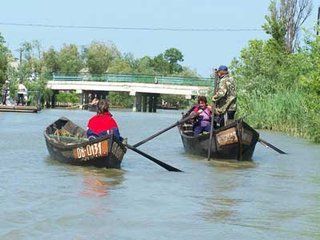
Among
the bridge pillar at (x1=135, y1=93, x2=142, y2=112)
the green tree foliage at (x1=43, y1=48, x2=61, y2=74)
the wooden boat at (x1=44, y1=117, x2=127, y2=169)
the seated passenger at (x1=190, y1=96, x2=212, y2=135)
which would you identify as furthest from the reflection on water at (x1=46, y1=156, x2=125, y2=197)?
the green tree foliage at (x1=43, y1=48, x2=61, y2=74)

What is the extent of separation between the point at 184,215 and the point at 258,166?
291 inches

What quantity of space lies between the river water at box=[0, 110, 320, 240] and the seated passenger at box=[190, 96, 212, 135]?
826 millimetres

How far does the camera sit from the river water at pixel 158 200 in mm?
8461

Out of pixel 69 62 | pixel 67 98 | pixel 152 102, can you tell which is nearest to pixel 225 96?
pixel 152 102

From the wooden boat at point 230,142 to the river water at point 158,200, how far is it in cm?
38

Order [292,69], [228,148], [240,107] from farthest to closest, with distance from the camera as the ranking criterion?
1. [240,107]
2. [292,69]
3. [228,148]

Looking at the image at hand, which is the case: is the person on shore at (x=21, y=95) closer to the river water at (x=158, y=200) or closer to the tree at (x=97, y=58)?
the river water at (x=158, y=200)

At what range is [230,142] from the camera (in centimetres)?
1648

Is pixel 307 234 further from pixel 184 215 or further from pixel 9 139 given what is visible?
pixel 9 139

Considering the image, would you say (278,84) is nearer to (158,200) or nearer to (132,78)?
(158,200)

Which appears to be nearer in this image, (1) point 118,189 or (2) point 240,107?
(1) point 118,189

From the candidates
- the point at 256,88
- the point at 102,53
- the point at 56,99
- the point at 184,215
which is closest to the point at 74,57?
the point at 102,53

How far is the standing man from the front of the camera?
55.4 ft

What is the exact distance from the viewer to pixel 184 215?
31.1ft
